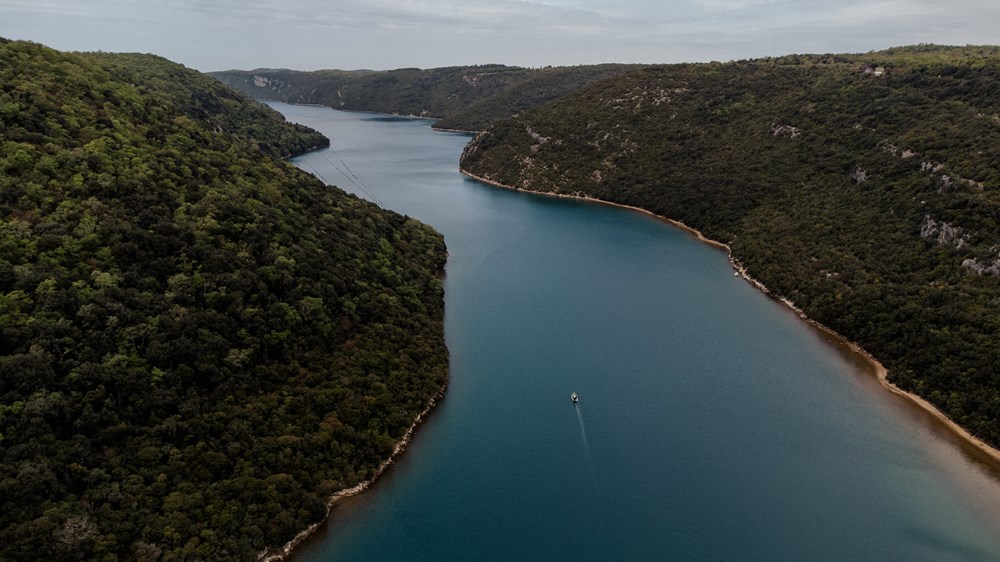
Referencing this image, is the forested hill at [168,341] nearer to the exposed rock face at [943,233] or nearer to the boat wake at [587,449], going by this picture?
the boat wake at [587,449]

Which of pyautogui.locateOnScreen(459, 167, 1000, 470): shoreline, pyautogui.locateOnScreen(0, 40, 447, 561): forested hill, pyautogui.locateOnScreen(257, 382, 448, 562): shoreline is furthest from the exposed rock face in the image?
pyautogui.locateOnScreen(257, 382, 448, 562): shoreline

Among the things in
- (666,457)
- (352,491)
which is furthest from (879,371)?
(352,491)

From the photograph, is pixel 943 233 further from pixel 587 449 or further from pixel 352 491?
pixel 352 491

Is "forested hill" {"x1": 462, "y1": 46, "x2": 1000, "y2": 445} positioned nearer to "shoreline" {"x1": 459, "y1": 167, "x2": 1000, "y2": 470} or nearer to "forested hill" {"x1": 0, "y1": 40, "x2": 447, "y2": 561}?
"shoreline" {"x1": 459, "y1": 167, "x2": 1000, "y2": 470}

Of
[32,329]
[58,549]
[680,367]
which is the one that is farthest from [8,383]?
[680,367]

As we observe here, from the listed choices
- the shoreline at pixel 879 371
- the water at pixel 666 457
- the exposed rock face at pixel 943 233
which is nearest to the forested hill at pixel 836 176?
the exposed rock face at pixel 943 233

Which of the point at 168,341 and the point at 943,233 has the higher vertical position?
the point at 943,233
